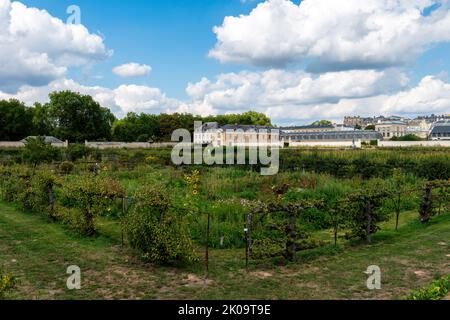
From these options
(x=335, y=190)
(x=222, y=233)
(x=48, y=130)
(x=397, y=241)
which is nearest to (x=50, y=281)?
(x=222, y=233)

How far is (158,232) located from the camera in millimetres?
7258

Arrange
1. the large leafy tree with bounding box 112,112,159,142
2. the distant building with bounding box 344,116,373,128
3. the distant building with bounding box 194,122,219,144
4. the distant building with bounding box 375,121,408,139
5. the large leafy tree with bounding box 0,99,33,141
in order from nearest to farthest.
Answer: the large leafy tree with bounding box 0,99,33,141
the large leafy tree with bounding box 112,112,159,142
the distant building with bounding box 194,122,219,144
the distant building with bounding box 375,121,408,139
the distant building with bounding box 344,116,373,128

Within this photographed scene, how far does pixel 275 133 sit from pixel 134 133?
31640mm

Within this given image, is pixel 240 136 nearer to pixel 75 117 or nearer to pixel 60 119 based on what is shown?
pixel 75 117

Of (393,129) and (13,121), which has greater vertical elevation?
(393,129)

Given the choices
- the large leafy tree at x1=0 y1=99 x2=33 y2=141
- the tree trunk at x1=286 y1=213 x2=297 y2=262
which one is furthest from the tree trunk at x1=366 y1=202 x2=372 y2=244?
the large leafy tree at x1=0 y1=99 x2=33 y2=141

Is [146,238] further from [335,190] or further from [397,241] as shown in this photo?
[335,190]

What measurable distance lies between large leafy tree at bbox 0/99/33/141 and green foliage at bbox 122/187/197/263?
62.7 metres

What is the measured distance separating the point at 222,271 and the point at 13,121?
65.2 metres

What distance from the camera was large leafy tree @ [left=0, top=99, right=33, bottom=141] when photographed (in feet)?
201

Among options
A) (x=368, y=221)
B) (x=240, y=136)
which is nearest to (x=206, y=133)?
(x=240, y=136)

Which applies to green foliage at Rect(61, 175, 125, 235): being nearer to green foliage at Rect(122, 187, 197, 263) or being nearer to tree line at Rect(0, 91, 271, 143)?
green foliage at Rect(122, 187, 197, 263)

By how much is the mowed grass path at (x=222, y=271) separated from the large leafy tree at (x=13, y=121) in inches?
2347
